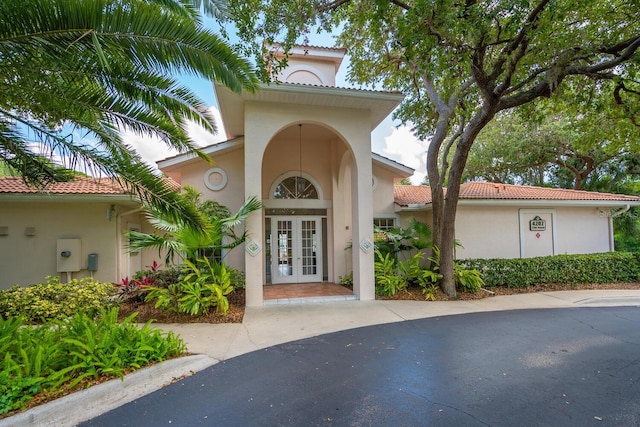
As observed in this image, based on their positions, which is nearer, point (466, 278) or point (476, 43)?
point (476, 43)

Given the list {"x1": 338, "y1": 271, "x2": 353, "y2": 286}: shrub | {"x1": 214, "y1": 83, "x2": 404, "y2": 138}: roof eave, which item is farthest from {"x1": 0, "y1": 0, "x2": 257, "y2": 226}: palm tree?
{"x1": 338, "y1": 271, "x2": 353, "y2": 286}: shrub

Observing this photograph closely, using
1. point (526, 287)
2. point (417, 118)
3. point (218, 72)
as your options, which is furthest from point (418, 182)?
point (218, 72)

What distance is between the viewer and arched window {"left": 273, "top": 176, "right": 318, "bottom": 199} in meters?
11.4

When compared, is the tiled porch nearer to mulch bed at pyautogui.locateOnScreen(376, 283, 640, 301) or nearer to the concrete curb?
mulch bed at pyautogui.locateOnScreen(376, 283, 640, 301)

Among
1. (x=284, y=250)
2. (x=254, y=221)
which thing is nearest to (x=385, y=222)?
(x=284, y=250)

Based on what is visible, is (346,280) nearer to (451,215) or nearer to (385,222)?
(385,222)

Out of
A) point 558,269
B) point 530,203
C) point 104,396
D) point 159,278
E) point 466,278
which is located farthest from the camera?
point 530,203

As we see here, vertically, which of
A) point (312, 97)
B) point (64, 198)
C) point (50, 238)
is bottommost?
point (50, 238)

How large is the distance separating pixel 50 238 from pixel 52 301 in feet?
9.35

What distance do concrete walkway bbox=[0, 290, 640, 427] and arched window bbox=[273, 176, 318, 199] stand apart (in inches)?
181

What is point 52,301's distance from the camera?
6383 mm

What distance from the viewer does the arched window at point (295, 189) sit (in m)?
11.4

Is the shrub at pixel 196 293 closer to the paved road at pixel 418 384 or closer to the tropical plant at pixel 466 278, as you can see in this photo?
the paved road at pixel 418 384

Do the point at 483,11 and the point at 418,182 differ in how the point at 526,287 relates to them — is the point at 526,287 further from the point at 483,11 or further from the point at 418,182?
the point at 418,182
